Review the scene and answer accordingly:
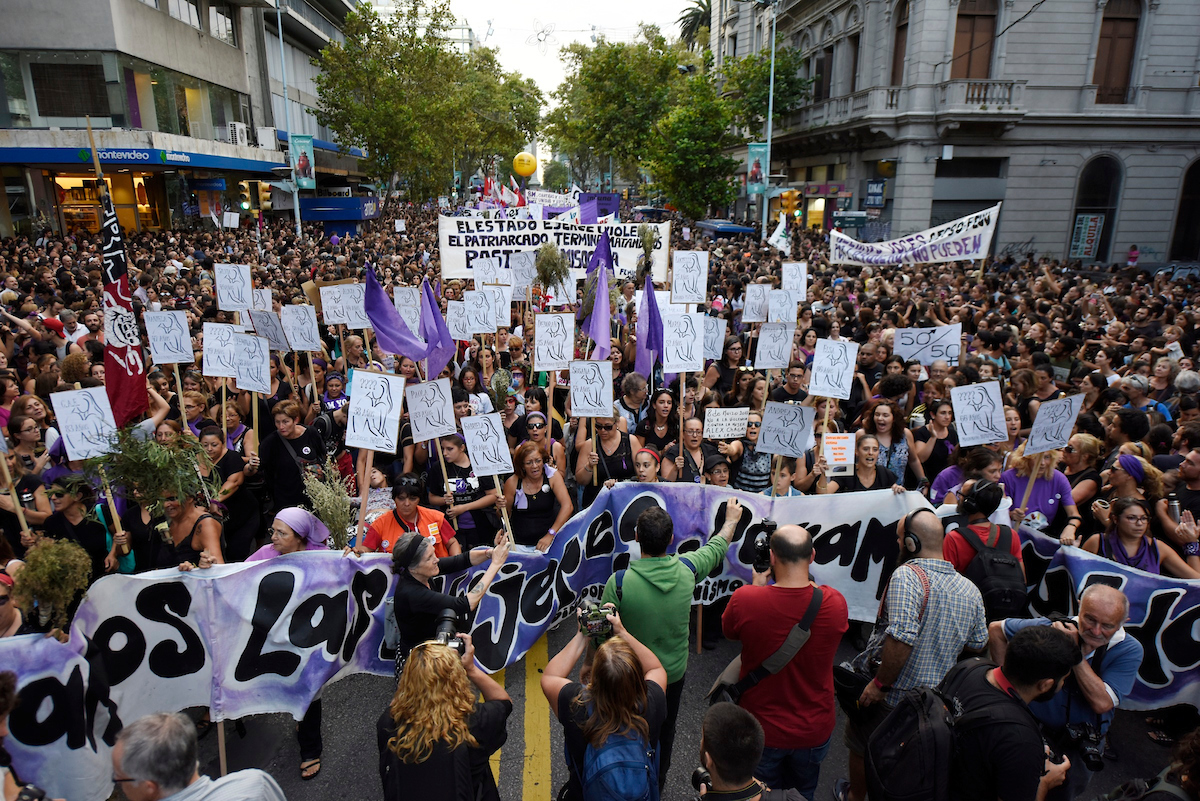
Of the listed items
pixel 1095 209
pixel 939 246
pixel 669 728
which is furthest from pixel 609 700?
pixel 1095 209

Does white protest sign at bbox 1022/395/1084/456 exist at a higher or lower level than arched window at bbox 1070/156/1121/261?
lower

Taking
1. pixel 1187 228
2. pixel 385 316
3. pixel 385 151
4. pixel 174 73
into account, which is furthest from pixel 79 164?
pixel 1187 228

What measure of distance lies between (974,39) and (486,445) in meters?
27.8

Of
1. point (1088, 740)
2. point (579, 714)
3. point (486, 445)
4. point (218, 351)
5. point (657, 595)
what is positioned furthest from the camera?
point (218, 351)

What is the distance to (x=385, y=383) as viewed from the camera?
5.13m

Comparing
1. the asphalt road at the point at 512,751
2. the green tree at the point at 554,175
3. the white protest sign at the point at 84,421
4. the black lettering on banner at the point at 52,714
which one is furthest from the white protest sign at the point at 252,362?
the green tree at the point at 554,175

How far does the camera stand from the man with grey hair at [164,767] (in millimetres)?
2498

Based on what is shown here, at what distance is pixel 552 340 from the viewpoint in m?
7.26

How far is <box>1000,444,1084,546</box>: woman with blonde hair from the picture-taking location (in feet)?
16.8

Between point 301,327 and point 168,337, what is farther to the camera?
point 301,327

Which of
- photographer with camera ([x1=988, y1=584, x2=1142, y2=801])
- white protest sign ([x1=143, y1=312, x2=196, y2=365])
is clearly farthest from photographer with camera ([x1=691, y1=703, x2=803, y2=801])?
white protest sign ([x1=143, y1=312, x2=196, y2=365])

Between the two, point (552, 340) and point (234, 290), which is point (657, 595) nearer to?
point (552, 340)

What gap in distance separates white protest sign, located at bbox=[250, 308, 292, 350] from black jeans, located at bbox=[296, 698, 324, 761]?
490 centimetres

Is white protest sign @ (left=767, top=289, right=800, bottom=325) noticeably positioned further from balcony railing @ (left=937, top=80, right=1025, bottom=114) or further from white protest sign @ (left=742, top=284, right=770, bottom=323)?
balcony railing @ (left=937, top=80, right=1025, bottom=114)
